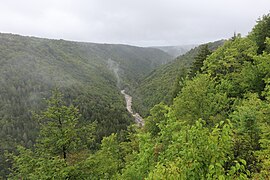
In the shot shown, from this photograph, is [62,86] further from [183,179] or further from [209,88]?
[183,179]

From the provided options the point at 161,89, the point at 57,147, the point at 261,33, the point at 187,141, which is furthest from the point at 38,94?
the point at 187,141

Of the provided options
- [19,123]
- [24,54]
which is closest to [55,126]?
[19,123]

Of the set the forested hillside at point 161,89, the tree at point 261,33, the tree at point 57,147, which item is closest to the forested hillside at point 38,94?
the forested hillside at point 161,89

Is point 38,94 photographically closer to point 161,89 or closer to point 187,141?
point 161,89

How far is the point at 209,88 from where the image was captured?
83.3ft

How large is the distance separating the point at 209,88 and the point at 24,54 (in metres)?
183

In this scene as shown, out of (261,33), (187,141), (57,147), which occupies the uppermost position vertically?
(261,33)

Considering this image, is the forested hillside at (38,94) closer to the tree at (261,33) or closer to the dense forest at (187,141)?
the dense forest at (187,141)

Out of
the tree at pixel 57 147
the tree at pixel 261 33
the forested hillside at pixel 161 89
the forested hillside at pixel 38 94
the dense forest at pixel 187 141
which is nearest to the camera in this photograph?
the dense forest at pixel 187 141

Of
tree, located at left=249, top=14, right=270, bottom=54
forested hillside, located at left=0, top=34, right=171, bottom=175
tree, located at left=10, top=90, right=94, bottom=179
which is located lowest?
forested hillside, located at left=0, top=34, right=171, bottom=175

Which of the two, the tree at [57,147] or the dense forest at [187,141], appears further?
the tree at [57,147]

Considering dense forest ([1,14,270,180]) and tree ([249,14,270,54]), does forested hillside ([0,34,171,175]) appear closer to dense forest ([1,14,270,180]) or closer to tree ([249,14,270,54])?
dense forest ([1,14,270,180])

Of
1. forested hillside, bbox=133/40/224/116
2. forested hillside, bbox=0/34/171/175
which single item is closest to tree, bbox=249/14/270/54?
forested hillside, bbox=133/40/224/116

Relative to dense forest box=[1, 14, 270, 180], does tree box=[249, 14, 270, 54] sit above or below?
above
